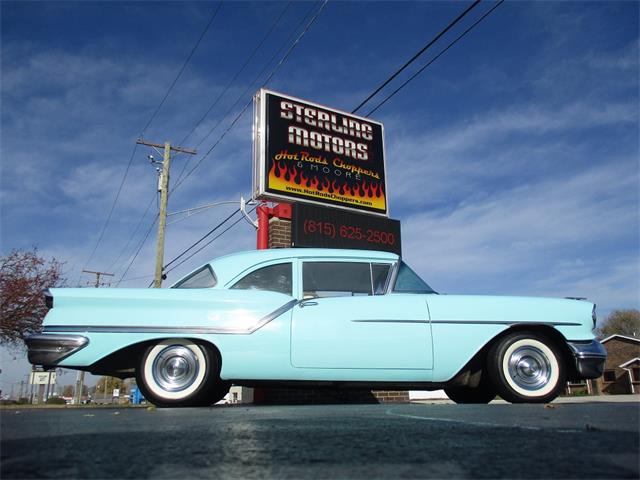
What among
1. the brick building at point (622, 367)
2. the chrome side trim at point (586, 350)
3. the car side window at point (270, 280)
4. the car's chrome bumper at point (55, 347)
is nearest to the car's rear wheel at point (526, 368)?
the chrome side trim at point (586, 350)

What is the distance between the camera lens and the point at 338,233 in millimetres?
11562

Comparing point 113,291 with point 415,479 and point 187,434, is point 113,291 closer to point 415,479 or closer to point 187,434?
point 187,434

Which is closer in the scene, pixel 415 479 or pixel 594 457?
pixel 415 479

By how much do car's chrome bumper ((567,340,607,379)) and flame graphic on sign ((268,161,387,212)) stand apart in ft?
27.7

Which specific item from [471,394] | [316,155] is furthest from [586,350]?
[316,155]

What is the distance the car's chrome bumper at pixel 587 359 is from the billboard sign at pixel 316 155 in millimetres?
8310

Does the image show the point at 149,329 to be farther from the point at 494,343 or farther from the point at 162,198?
the point at 162,198

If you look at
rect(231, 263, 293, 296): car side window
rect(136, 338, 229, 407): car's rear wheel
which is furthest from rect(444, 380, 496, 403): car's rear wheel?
rect(136, 338, 229, 407): car's rear wheel

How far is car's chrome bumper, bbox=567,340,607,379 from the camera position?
177 inches

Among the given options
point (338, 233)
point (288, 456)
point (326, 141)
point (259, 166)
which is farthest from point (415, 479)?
point (326, 141)

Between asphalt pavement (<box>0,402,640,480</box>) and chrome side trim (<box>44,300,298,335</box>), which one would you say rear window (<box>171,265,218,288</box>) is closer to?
chrome side trim (<box>44,300,298,335</box>)

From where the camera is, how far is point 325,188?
13109 mm

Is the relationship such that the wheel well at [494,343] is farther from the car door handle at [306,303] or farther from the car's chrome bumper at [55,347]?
the car's chrome bumper at [55,347]

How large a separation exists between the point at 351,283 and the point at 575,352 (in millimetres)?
2103
